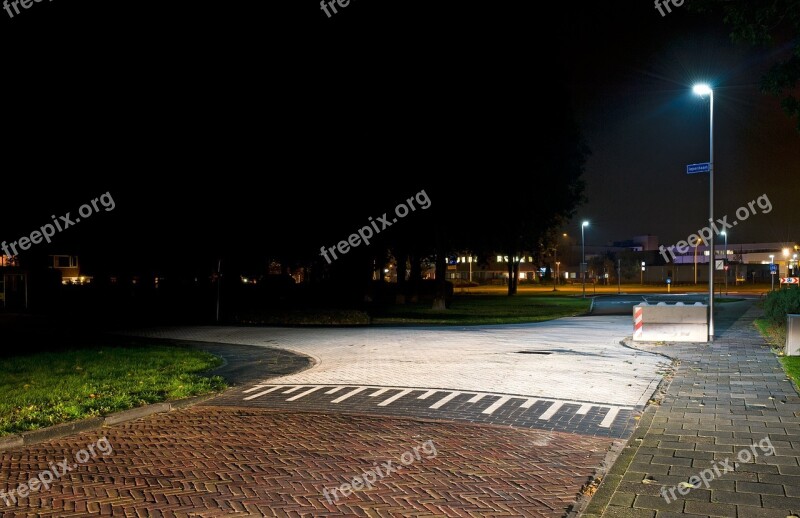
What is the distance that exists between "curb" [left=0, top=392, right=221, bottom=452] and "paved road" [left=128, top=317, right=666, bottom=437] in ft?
2.27

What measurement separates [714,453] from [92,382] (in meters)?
9.40

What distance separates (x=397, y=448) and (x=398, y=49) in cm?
2339

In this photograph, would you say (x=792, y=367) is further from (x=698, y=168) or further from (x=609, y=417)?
(x=698, y=168)

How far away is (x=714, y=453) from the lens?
20.1 ft

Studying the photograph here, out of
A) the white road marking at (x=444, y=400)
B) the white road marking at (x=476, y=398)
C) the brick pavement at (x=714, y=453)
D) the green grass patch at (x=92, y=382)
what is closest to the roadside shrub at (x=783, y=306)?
the brick pavement at (x=714, y=453)

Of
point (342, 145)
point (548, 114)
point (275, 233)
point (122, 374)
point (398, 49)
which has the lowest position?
point (122, 374)

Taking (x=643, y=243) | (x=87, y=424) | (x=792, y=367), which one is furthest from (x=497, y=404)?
(x=643, y=243)

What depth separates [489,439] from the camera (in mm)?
6961

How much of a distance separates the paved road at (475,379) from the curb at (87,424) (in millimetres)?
692

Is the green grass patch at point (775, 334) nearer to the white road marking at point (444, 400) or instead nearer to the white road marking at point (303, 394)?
the white road marking at point (444, 400)

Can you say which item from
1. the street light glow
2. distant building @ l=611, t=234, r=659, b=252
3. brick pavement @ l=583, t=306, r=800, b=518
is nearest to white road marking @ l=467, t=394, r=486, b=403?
brick pavement @ l=583, t=306, r=800, b=518

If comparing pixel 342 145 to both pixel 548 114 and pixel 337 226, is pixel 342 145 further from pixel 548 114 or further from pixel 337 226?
pixel 548 114

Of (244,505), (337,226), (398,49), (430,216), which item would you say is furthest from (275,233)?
(244,505)

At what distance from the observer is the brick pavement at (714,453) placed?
15.9ft
